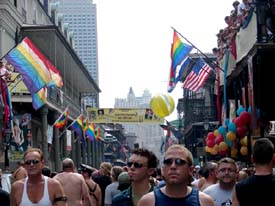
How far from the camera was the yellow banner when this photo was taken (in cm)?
5403

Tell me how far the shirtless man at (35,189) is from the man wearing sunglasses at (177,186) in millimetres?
2526

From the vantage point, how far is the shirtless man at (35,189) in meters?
7.43

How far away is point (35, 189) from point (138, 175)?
1268 mm

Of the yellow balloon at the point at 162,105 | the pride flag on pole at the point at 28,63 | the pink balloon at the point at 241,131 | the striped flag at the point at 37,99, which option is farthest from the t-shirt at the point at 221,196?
the striped flag at the point at 37,99

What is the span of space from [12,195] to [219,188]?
224 centimetres

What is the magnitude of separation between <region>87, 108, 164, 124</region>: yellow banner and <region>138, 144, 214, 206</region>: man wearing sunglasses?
48574 millimetres

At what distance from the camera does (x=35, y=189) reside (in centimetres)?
751

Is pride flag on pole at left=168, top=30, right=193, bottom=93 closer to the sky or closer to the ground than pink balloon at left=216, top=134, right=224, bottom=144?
closer to the sky

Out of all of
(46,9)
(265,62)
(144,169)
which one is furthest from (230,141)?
(46,9)

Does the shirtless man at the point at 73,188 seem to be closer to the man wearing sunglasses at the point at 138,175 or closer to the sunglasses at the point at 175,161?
the man wearing sunglasses at the point at 138,175

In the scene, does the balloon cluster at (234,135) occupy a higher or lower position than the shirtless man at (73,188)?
higher

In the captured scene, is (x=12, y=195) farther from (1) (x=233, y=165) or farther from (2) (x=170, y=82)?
(2) (x=170, y=82)

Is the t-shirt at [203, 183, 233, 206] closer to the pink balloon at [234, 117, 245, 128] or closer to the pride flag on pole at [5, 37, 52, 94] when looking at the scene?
the pink balloon at [234, 117, 245, 128]

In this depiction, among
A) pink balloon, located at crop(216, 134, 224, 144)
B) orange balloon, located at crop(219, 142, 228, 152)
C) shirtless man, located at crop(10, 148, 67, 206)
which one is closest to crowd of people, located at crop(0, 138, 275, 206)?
shirtless man, located at crop(10, 148, 67, 206)
